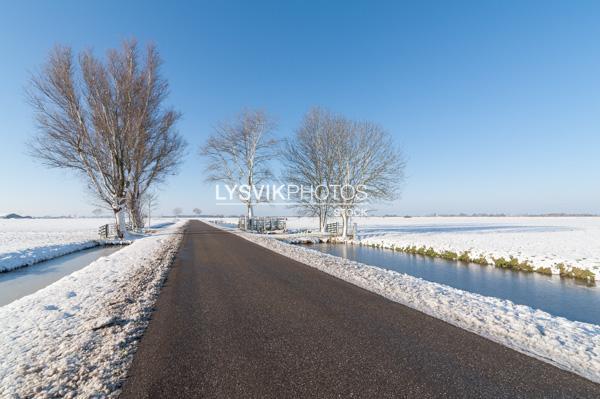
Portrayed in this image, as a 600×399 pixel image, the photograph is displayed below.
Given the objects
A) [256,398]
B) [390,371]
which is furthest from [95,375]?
[390,371]

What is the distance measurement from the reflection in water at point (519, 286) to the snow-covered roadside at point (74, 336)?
27.2 feet

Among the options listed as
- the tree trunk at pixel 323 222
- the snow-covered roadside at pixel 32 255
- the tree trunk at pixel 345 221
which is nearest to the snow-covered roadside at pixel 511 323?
the snow-covered roadside at pixel 32 255

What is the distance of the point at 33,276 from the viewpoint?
9.28m

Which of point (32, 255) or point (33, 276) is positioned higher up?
point (32, 255)

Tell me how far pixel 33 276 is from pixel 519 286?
634 inches

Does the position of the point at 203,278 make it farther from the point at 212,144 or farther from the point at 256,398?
the point at 212,144

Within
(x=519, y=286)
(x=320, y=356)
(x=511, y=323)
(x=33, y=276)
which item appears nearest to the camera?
(x=320, y=356)

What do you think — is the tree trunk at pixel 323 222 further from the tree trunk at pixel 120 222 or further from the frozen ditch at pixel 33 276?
the frozen ditch at pixel 33 276

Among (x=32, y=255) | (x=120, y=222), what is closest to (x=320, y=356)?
(x=32, y=255)

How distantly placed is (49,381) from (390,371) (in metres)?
3.57

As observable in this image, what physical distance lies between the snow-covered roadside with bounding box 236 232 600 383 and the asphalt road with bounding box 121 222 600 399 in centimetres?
36

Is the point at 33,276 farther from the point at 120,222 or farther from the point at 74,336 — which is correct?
the point at 120,222

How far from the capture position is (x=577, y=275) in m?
9.29

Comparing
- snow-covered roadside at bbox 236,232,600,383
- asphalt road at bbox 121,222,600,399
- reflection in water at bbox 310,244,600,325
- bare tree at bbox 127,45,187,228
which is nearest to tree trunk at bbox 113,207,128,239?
bare tree at bbox 127,45,187,228
